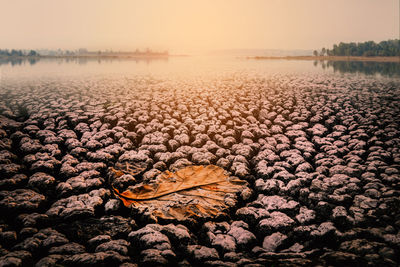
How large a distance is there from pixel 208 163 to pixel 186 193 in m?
0.73

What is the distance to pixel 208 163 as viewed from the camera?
3115mm

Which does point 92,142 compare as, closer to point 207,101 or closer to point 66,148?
point 66,148

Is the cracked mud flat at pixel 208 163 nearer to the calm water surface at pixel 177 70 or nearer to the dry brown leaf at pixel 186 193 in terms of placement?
the dry brown leaf at pixel 186 193

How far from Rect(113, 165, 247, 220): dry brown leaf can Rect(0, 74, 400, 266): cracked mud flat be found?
0.32ft

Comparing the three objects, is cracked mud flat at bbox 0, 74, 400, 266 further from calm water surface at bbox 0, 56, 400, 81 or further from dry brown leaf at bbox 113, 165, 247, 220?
calm water surface at bbox 0, 56, 400, 81

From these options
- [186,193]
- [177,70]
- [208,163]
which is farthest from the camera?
[177,70]

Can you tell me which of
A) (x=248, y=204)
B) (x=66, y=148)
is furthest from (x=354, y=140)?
(x=66, y=148)

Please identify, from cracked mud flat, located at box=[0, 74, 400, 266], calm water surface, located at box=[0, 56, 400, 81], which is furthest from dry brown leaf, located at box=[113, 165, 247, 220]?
calm water surface, located at box=[0, 56, 400, 81]

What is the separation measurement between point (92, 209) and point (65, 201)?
0.98 feet

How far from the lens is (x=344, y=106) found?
5.63 m

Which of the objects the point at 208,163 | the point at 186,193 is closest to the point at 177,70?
A: the point at 208,163

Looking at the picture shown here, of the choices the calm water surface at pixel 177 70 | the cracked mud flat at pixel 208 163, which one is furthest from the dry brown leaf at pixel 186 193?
the calm water surface at pixel 177 70

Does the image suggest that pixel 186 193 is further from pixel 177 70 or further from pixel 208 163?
pixel 177 70

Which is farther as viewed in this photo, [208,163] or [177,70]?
[177,70]
